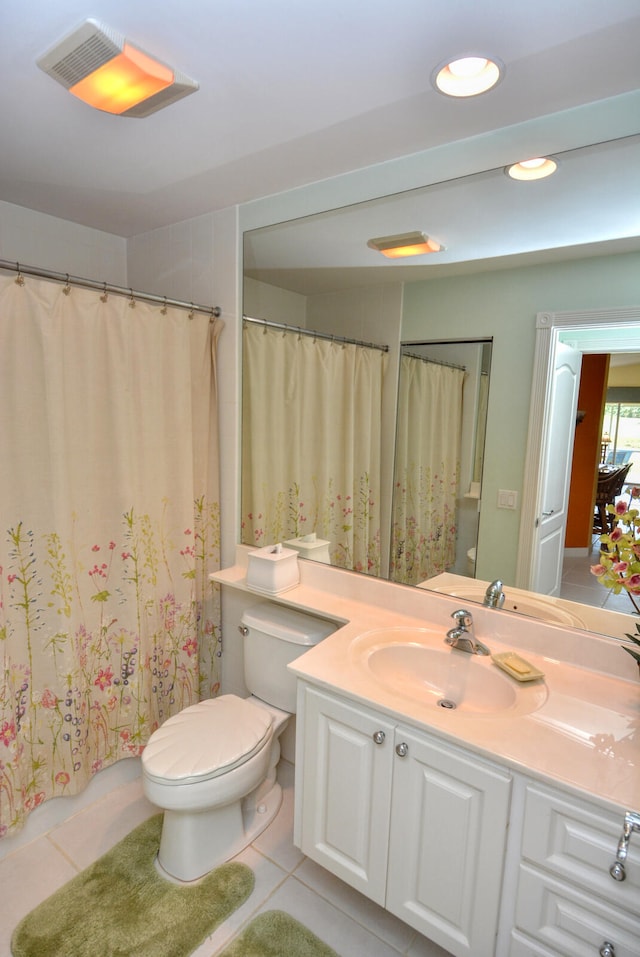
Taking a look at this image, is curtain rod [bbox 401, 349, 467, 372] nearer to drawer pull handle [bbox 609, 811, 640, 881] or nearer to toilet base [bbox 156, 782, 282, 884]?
drawer pull handle [bbox 609, 811, 640, 881]

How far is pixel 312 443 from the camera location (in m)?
2.15

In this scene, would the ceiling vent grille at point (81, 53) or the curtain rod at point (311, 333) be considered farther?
the curtain rod at point (311, 333)

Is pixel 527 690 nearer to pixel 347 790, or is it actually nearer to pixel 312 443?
pixel 347 790

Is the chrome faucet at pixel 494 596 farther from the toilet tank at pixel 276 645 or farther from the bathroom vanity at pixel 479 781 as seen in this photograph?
the toilet tank at pixel 276 645

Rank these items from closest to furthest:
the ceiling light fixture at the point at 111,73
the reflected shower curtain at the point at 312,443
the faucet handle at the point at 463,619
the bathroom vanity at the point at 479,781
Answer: the bathroom vanity at the point at 479,781
the ceiling light fixture at the point at 111,73
the faucet handle at the point at 463,619
the reflected shower curtain at the point at 312,443

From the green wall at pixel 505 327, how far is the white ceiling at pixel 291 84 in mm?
239

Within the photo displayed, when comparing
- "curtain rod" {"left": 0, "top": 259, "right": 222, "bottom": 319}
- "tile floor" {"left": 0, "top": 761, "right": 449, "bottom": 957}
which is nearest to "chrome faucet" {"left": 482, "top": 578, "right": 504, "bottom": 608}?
"tile floor" {"left": 0, "top": 761, "right": 449, "bottom": 957}

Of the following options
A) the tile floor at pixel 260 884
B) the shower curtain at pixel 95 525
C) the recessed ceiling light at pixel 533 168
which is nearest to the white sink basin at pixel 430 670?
the tile floor at pixel 260 884

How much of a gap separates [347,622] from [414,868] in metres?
0.68

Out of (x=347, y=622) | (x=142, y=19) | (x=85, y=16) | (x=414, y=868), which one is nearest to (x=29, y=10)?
(x=85, y=16)

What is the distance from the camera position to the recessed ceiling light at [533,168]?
4.62 feet

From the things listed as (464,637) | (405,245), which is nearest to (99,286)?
(405,245)

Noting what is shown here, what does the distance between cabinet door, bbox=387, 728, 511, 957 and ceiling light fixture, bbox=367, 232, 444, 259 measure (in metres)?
1.51

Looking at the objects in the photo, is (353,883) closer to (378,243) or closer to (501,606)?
(501,606)
